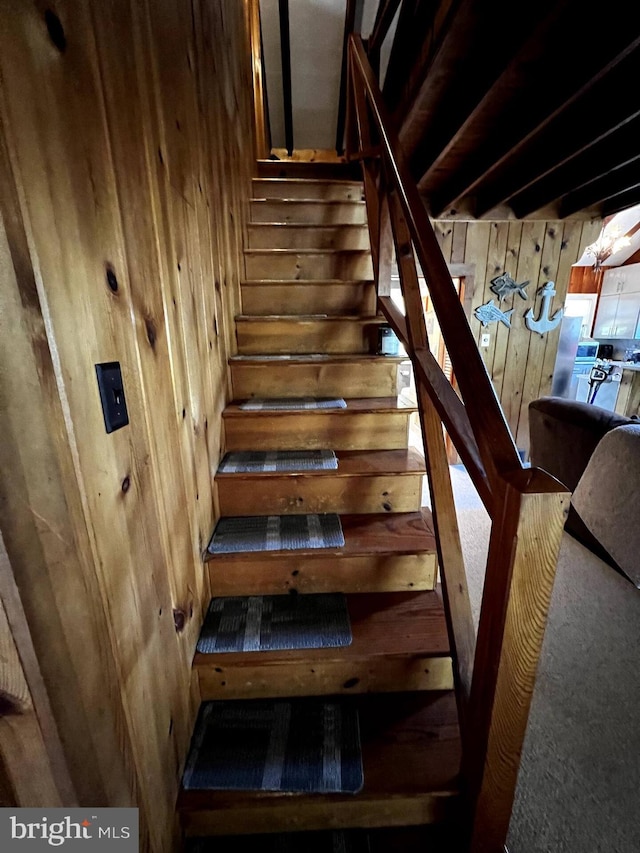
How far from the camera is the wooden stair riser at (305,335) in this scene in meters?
1.82

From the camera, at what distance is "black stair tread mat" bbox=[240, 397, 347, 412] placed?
1545 millimetres

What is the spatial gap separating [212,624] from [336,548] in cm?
48

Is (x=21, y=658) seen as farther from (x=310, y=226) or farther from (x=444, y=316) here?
(x=310, y=226)

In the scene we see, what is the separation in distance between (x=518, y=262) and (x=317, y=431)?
3292mm

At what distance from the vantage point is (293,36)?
3.63 metres

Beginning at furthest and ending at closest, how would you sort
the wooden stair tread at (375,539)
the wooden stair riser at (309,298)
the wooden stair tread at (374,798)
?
the wooden stair riser at (309,298) < the wooden stair tread at (375,539) < the wooden stair tread at (374,798)

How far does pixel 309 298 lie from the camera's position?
1.99 meters

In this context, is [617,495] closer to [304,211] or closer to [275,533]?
[275,533]

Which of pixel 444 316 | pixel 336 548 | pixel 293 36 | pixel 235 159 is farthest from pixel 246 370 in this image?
pixel 293 36

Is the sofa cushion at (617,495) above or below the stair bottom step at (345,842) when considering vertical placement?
above

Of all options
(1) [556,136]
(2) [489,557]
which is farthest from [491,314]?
(2) [489,557]

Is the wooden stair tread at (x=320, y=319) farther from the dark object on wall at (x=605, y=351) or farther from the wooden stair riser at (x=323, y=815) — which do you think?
the dark object on wall at (x=605, y=351)

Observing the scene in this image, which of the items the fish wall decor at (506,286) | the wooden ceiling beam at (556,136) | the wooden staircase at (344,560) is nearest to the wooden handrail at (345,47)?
the wooden ceiling beam at (556,136)

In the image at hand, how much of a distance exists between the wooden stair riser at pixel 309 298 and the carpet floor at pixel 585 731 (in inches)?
71.3
